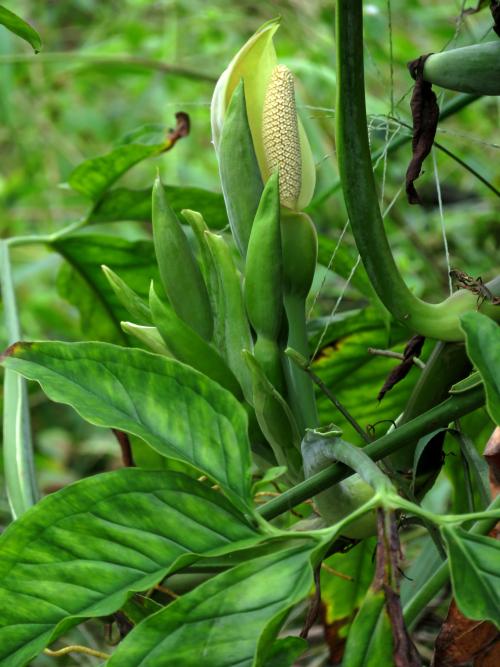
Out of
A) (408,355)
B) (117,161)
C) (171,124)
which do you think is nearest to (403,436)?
(408,355)

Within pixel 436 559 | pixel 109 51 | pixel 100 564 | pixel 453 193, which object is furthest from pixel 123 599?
pixel 109 51

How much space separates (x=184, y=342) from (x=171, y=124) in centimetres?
73

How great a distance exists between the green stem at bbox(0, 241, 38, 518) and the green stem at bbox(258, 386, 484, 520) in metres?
0.20

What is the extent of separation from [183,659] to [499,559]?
0.12 m

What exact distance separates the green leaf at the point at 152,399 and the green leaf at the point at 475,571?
83 millimetres

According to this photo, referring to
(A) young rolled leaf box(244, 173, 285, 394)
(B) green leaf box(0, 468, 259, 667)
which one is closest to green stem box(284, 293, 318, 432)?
(A) young rolled leaf box(244, 173, 285, 394)

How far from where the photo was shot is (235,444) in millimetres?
367

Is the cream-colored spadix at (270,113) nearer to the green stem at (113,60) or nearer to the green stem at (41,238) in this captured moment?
the green stem at (41,238)

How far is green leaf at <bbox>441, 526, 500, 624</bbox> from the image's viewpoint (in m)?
0.32

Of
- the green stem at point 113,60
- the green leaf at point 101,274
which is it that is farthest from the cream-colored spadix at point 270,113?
the green stem at point 113,60

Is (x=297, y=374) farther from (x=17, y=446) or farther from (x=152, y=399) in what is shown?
(x=17, y=446)

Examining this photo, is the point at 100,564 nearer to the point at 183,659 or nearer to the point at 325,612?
the point at 183,659

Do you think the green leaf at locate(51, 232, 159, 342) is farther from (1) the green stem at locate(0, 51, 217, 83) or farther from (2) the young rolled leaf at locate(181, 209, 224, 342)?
(1) the green stem at locate(0, 51, 217, 83)

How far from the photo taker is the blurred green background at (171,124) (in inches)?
54.3
